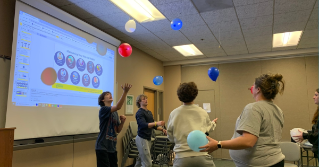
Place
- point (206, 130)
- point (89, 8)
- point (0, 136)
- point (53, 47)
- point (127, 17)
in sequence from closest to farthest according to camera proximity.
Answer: point (206, 130) → point (0, 136) → point (53, 47) → point (89, 8) → point (127, 17)

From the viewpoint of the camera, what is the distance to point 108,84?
13.6 feet

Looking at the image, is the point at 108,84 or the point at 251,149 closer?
the point at 251,149

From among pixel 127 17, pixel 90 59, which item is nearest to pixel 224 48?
pixel 127 17

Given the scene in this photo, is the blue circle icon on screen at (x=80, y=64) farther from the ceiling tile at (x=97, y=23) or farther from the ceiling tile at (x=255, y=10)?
the ceiling tile at (x=255, y=10)

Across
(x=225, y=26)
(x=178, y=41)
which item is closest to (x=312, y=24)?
(x=225, y=26)

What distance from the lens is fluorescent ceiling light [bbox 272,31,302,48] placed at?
15.6 ft

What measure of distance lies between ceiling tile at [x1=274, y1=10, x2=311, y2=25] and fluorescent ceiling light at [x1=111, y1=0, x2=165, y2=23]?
6.53 feet

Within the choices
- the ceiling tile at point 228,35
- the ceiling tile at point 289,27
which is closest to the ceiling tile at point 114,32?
the ceiling tile at point 228,35

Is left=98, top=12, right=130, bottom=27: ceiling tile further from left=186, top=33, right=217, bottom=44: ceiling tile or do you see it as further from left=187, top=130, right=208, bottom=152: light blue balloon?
left=187, top=130, right=208, bottom=152: light blue balloon

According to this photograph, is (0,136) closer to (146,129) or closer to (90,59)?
(146,129)

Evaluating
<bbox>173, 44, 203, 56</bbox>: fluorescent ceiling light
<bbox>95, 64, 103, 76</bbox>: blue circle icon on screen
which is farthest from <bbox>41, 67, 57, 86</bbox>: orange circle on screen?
<bbox>173, 44, 203, 56</bbox>: fluorescent ceiling light

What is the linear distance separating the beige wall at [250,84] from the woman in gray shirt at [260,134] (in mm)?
4748

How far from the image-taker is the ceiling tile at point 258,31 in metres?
4.19

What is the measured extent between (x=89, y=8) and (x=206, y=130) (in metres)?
2.68
